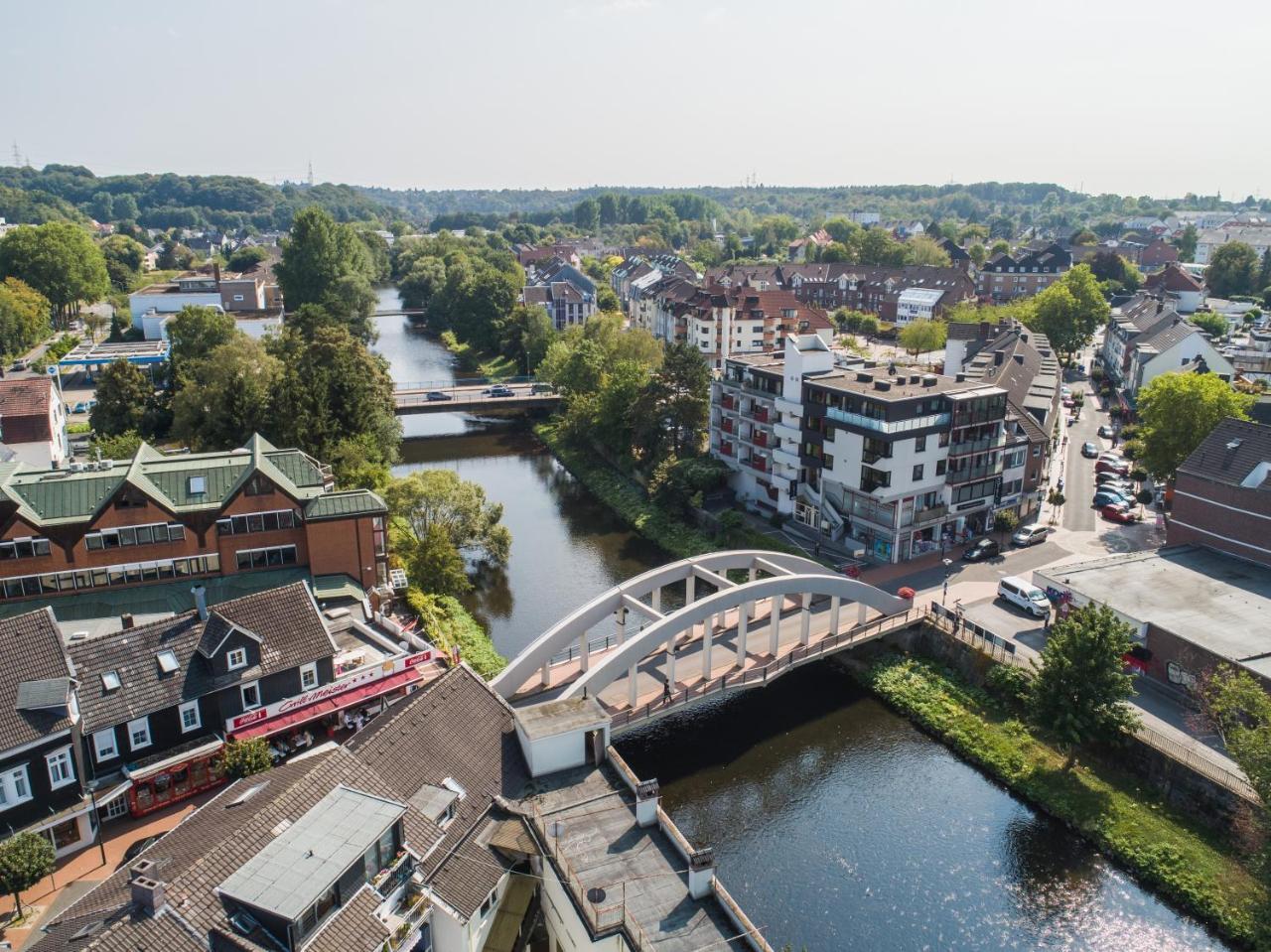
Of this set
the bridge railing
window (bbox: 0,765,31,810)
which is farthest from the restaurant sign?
the bridge railing

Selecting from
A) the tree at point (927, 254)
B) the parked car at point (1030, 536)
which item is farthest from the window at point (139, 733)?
the tree at point (927, 254)

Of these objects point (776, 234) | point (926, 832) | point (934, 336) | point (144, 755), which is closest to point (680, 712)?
point (926, 832)

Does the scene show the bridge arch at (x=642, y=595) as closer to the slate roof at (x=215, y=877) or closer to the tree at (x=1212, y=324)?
the slate roof at (x=215, y=877)

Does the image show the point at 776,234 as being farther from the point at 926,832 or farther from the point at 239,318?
the point at 926,832

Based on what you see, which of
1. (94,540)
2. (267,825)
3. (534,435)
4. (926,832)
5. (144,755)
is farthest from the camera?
(534,435)

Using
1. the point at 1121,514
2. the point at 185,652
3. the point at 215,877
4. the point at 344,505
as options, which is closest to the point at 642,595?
the point at 344,505

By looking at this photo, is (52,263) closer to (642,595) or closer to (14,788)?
(642,595)
